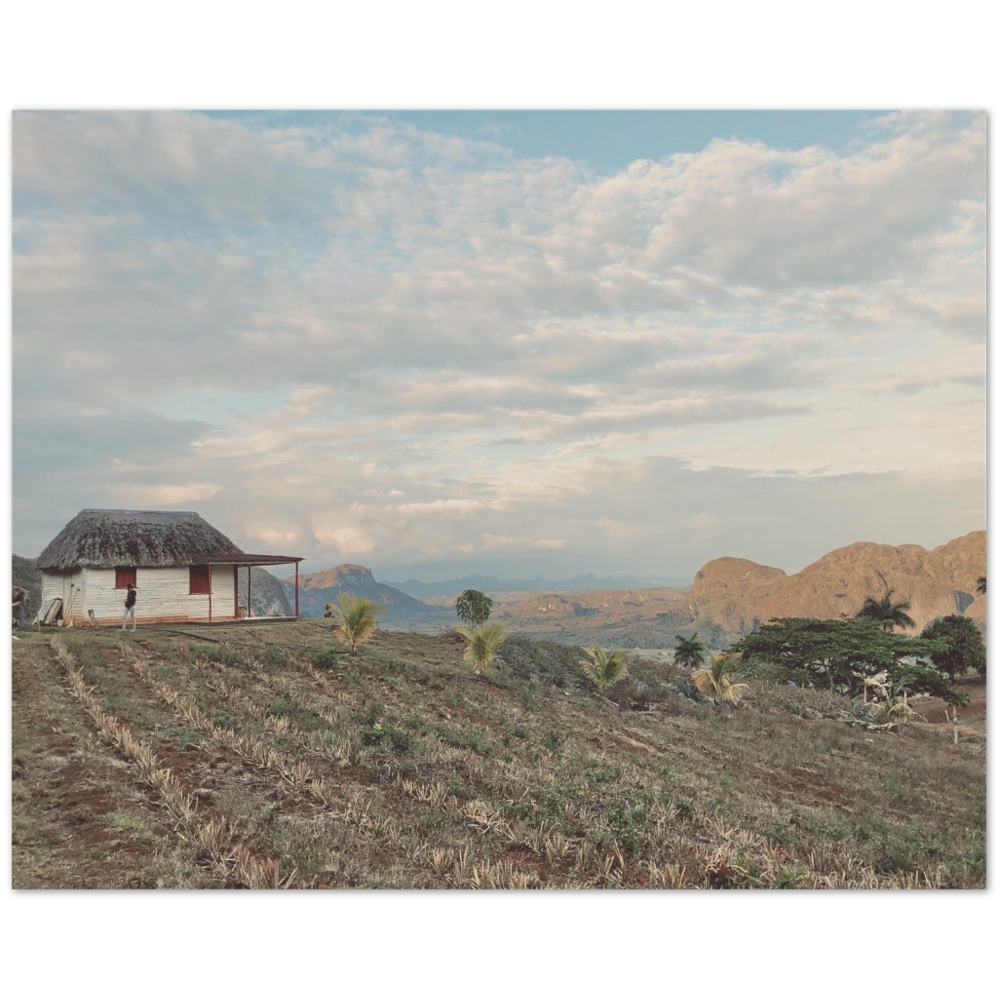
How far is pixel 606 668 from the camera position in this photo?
63.5 ft

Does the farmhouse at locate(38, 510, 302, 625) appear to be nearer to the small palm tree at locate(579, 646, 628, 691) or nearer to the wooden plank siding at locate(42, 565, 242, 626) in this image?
the wooden plank siding at locate(42, 565, 242, 626)

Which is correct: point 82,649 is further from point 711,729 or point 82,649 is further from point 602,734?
point 711,729

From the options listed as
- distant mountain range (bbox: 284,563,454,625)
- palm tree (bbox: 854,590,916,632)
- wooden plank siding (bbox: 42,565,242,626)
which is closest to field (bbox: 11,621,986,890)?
wooden plank siding (bbox: 42,565,242,626)

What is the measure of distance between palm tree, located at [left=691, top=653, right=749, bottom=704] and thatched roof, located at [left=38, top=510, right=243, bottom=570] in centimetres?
1500

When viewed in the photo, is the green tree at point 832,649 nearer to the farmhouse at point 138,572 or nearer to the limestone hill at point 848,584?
the limestone hill at point 848,584

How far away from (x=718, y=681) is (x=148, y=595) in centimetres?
1730

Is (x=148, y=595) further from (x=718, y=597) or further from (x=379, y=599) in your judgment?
(x=718, y=597)

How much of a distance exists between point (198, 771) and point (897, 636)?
86.8 feet

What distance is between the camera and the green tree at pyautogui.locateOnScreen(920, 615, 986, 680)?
25.1 m

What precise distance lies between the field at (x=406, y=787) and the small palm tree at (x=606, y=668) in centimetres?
262

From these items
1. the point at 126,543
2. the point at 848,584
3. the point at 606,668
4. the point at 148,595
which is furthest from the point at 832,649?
the point at 848,584

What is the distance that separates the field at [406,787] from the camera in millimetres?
7551

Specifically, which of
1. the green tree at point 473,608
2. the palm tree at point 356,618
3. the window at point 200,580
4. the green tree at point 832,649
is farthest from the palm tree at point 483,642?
the green tree at point 832,649

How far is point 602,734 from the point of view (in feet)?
48.3
